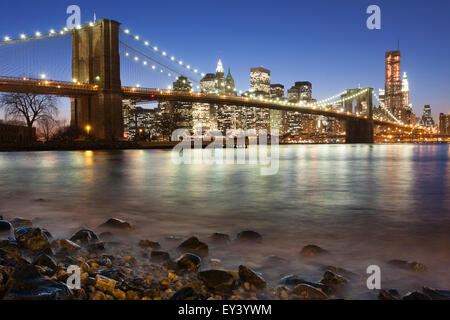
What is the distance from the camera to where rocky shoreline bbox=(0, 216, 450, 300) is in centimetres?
227

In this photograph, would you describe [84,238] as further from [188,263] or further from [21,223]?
[21,223]

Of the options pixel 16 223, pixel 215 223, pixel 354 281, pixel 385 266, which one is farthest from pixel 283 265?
pixel 16 223

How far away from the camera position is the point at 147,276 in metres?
2.67

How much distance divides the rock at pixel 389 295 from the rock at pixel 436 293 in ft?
0.63

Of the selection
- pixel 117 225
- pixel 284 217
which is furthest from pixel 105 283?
pixel 284 217

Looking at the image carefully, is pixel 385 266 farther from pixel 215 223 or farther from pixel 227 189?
pixel 227 189

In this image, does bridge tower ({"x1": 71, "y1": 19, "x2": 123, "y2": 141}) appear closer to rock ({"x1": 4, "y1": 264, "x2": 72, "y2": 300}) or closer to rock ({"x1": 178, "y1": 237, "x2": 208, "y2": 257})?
rock ({"x1": 178, "y1": 237, "x2": 208, "y2": 257})

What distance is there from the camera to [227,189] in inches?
347

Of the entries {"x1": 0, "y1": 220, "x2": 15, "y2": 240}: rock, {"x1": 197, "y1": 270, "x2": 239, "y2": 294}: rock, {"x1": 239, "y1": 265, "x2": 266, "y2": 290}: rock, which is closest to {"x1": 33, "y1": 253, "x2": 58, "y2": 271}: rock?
{"x1": 197, "y1": 270, "x2": 239, "y2": 294}: rock

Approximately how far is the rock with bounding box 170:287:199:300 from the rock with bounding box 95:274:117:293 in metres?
0.44

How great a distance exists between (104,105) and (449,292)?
39.8 meters

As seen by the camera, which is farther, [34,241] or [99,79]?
[99,79]

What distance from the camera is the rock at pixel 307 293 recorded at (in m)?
2.30

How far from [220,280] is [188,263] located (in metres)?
0.47
